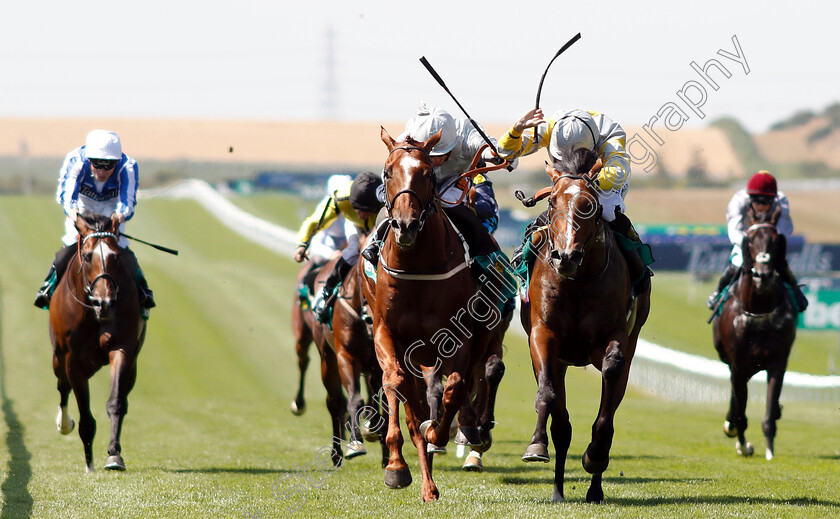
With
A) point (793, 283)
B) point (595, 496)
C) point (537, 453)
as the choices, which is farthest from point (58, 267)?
point (793, 283)

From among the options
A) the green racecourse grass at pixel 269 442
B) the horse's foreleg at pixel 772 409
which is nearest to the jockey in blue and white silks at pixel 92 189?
the green racecourse grass at pixel 269 442

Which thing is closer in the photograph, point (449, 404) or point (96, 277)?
point (449, 404)

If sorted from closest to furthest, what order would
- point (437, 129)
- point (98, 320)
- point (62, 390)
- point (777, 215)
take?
point (437, 129), point (98, 320), point (62, 390), point (777, 215)

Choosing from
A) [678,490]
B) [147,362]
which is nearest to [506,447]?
[678,490]

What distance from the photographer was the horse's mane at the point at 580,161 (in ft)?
24.1

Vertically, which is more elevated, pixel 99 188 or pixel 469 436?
pixel 99 188

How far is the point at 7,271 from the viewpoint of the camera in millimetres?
27828

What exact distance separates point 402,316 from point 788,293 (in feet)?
17.0

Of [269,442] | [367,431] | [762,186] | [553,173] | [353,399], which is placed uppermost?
[762,186]

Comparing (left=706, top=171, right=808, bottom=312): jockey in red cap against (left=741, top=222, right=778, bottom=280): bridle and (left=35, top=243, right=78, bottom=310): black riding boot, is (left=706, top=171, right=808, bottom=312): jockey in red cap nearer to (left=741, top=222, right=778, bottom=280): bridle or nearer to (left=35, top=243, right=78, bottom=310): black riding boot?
(left=741, top=222, right=778, bottom=280): bridle

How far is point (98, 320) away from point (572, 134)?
13.4 feet

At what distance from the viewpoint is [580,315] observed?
287 inches

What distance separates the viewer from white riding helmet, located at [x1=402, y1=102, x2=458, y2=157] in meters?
7.87

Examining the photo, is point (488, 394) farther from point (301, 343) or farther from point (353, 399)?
point (301, 343)
